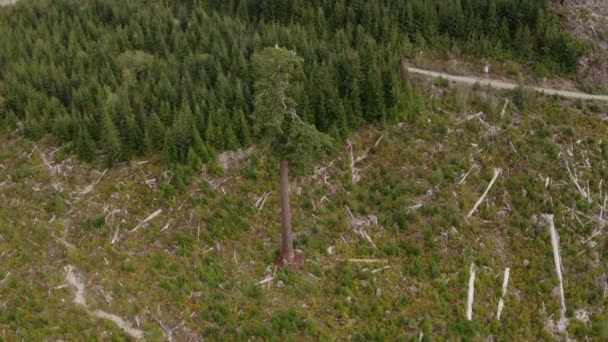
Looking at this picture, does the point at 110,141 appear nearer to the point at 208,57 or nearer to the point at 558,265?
the point at 208,57

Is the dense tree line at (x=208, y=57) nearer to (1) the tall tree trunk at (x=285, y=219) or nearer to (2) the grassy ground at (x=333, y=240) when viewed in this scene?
(2) the grassy ground at (x=333, y=240)

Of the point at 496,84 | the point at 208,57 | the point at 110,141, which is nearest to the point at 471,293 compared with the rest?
the point at 496,84

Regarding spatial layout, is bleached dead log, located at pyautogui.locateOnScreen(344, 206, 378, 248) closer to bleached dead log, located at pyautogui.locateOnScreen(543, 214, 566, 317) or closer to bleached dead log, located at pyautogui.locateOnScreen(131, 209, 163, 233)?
bleached dead log, located at pyautogui.locateOnScreen(543, 214, 566, 317)

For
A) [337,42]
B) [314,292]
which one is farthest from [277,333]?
[337,42]

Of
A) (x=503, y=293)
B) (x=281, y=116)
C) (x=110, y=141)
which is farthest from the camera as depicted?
(x=110, y=141)

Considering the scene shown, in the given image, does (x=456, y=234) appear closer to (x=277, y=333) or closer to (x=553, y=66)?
(x=277, y=333)

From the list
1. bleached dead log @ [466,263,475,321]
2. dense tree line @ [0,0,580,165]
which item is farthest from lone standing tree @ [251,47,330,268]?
bleached dead log @ [466,263,475,321]

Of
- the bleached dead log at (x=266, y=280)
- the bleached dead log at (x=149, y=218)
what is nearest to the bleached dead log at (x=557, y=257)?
the bleached dead log at (x=266, y=280)
